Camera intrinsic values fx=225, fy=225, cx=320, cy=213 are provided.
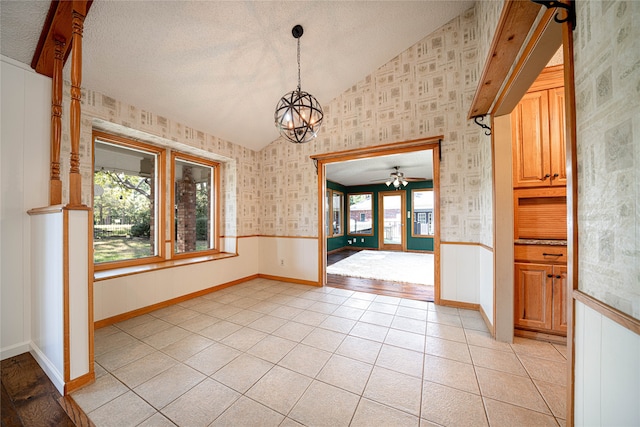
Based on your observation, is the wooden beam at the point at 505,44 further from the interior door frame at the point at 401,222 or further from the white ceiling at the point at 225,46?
the interior door frame at the point at 401,222

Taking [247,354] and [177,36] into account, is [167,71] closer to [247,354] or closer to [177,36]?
[177,36]

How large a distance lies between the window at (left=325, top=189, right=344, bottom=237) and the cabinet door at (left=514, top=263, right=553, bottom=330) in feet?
18.3

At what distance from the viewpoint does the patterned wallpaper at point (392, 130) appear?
8.43ft

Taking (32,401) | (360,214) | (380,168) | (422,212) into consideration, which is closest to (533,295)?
(32,401)

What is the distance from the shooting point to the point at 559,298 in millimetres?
2031

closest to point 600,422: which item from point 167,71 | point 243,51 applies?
point 243,51

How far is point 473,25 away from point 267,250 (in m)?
4.47

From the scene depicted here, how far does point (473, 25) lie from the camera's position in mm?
2777

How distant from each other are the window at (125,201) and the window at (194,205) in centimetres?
24

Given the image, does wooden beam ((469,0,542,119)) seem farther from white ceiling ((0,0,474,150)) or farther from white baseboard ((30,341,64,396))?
white baseboard ((30,341,64,396))

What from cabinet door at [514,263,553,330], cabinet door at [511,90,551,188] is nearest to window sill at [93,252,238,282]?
cabinet door at [514,263,553,330]

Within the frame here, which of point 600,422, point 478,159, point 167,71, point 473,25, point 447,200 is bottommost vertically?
point 600,422

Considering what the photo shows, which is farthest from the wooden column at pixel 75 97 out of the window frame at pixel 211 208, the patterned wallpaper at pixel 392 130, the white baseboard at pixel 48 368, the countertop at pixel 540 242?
A: the countertop at pixel 540 242

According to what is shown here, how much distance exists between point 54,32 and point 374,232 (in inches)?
314
